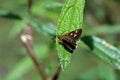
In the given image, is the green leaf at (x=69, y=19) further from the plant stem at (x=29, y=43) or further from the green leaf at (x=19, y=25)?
the green leaf at (x=19, y=25)

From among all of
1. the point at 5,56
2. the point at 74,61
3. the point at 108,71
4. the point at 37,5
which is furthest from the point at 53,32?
the point at 5,56

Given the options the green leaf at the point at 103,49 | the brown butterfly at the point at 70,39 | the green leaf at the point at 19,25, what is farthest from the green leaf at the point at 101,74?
the brown butterfly at the point at 70,39

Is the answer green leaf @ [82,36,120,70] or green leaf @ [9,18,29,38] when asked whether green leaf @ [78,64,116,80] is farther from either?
green leaf @ [82,36,120,70]

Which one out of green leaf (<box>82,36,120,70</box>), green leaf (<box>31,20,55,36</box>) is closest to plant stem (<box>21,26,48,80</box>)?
green leaf (<box>31,20,55,36</box>)

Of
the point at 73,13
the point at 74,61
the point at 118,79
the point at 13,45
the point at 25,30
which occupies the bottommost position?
the point at 13,45

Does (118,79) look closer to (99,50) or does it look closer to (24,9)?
(24,9)

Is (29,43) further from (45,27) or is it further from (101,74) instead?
(101,74)

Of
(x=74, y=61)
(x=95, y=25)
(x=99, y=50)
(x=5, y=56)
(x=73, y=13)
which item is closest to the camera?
(x=73, y=13)

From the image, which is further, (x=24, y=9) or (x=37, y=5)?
(x=37, y=5)
